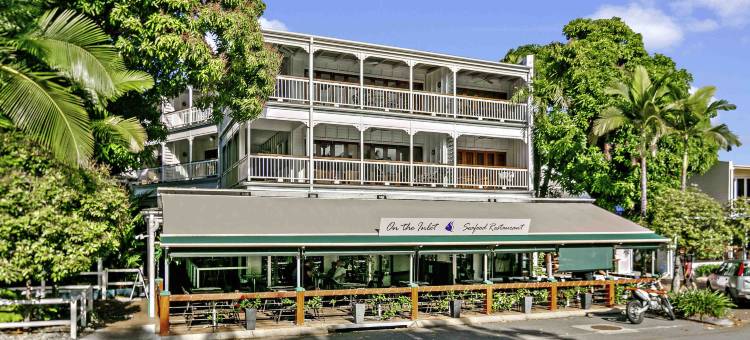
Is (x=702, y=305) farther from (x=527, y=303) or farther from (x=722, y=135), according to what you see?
(x=722, y=135)

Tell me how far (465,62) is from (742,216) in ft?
38.1

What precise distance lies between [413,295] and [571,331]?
420 cm

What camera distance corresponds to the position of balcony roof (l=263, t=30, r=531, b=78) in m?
22.9

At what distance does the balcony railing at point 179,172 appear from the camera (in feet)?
102

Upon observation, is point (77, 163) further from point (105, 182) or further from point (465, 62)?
point (465, 62)

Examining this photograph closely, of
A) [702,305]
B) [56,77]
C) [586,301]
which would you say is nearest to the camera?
[56,77]

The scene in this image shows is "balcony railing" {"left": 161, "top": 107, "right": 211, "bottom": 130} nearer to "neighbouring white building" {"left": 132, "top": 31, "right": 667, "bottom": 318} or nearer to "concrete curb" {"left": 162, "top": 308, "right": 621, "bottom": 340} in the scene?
"neighbouring white building" {"left": 132, "top": 31, "right": 667, "bottom": 318}

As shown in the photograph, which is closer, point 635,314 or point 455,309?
point 635,314

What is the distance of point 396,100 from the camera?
25.0m

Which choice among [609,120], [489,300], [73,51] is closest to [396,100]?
[609,120]

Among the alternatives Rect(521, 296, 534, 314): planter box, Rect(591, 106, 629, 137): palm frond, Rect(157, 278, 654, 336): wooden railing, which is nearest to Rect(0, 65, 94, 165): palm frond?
Rect(157, 278, 654, 336): wooden railing

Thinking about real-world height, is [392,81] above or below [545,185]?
above

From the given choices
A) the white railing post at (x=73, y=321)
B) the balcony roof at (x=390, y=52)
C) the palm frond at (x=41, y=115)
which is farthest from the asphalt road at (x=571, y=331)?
the balcony roof at (x=390, y=52)

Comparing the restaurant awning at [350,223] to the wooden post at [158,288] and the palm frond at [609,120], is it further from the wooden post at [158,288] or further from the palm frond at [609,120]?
the palm frond at [609,120]
